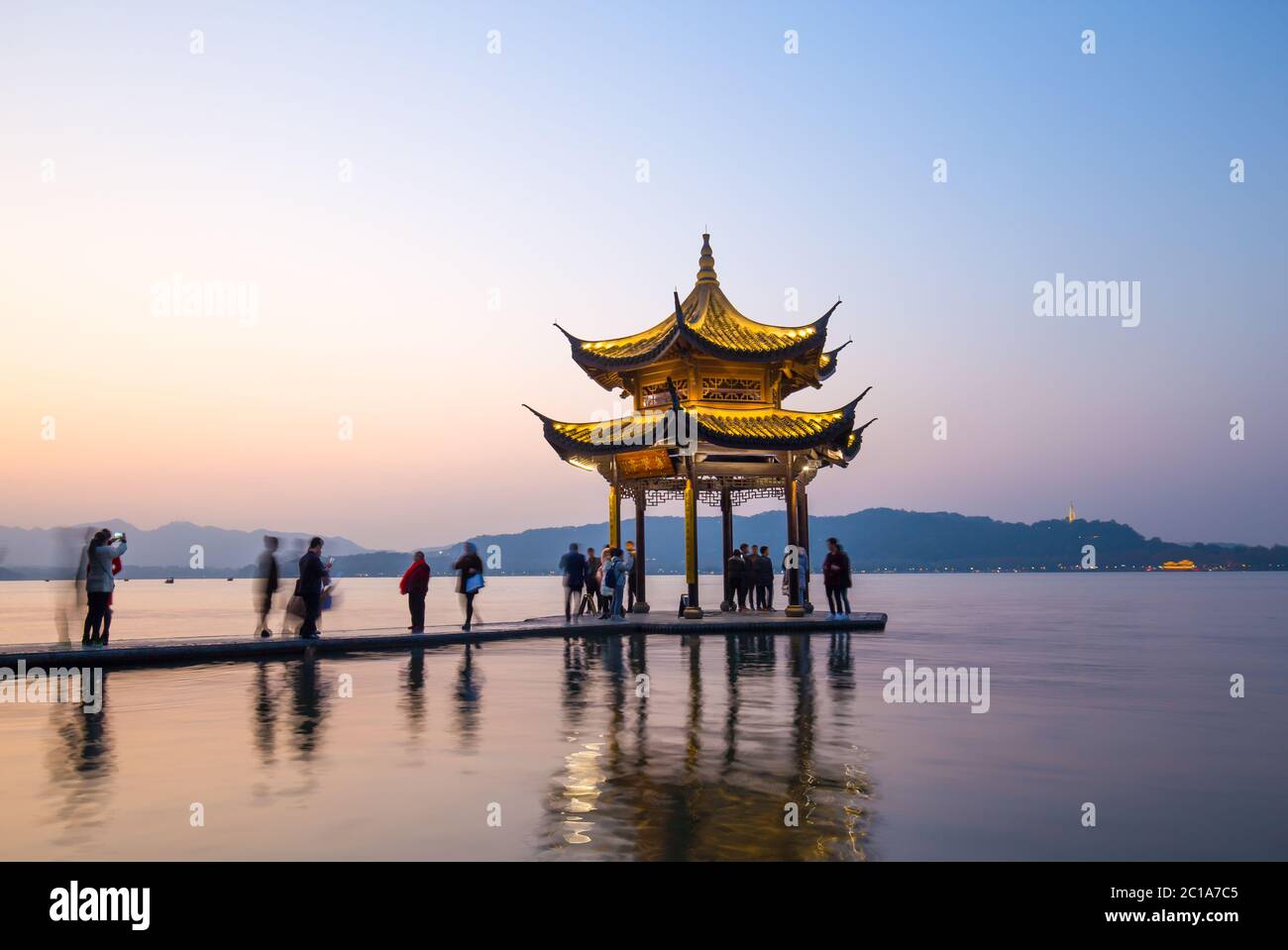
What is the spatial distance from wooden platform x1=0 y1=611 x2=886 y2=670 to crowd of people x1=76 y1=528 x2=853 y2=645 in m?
0.42

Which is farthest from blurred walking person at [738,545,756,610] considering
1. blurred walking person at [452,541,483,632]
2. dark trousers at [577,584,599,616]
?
blurred walking person at [452,541,483,632]

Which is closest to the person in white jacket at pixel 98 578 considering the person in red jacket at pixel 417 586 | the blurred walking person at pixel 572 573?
the person in red jacket at pixel 417 586

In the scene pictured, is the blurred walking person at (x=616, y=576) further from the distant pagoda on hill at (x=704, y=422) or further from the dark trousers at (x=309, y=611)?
the dark trousers at (x=309, y=611)

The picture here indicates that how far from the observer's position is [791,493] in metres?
27.2

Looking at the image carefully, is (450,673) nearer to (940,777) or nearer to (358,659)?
(358,659)

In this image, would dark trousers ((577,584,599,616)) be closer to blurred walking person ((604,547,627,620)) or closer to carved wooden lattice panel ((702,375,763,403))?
blurred walking person ((604,547,627,620))

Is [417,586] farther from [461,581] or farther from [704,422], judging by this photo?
[704,422]

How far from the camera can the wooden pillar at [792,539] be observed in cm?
2575

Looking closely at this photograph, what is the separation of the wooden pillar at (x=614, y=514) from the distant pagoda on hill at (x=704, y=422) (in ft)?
0.14

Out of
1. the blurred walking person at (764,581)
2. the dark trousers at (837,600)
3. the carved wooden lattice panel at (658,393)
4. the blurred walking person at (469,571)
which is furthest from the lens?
the blurred walking person at (764,581)

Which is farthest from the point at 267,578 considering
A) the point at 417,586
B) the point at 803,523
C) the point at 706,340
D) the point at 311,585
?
the point at 803,523

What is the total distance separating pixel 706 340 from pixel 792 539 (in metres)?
5.94
